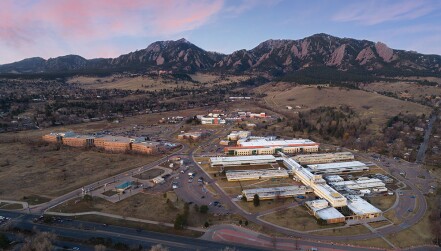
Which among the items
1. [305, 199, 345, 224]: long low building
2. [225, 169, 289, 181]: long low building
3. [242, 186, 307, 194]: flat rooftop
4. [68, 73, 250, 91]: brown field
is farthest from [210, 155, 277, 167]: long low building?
[68, 73, 250, 91]: brown field

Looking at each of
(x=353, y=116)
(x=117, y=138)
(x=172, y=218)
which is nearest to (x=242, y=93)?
(x=353, y=116)

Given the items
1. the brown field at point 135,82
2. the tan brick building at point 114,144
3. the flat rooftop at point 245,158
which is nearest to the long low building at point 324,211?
the flat rooftop at point 245,158

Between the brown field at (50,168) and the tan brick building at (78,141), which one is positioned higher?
the tan brick building at (78,141)

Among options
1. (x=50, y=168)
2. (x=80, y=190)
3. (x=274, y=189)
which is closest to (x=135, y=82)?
(x=50, y=168)

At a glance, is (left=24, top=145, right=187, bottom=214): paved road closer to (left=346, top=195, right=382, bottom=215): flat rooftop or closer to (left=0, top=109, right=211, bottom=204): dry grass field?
(left=0, top=109, right=211, bottom=204): dry grass field

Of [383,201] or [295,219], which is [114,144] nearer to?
[295,219]

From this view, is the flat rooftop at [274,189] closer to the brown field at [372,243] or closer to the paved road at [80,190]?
the brown field at [372,243]
